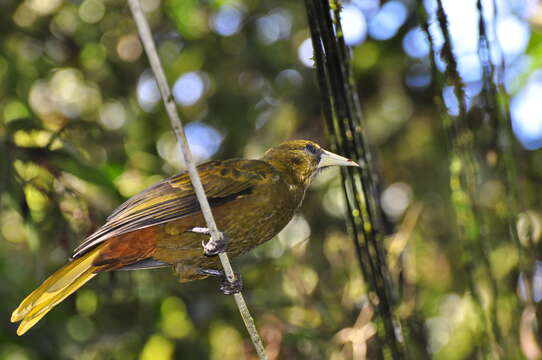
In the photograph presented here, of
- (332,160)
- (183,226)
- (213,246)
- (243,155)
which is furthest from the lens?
(243,155)

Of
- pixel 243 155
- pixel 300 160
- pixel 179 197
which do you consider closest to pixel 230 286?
pixel 179 197

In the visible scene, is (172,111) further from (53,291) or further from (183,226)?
(53,291)

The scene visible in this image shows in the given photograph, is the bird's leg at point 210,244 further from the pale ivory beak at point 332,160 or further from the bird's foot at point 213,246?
the pale ivory beak at point 332,160

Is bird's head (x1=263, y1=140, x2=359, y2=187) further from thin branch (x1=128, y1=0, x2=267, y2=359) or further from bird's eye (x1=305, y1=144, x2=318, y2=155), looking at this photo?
thin branch (x1=128, y1=0, x2=267, y2=359)

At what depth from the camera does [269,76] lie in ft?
18.4

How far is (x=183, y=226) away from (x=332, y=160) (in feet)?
1.96

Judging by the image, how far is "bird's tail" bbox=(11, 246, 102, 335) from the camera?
2.35 meters

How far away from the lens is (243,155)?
5133 mm

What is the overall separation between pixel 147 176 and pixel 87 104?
1463 millimetres

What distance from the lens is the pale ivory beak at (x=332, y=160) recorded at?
2320 mm

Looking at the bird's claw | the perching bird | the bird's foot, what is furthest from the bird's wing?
the bird's claw

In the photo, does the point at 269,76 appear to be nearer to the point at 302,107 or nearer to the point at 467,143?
the point at 302,107

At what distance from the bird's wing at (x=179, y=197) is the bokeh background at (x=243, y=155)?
Result: 156 centimetres

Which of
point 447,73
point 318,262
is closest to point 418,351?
point 318,262
